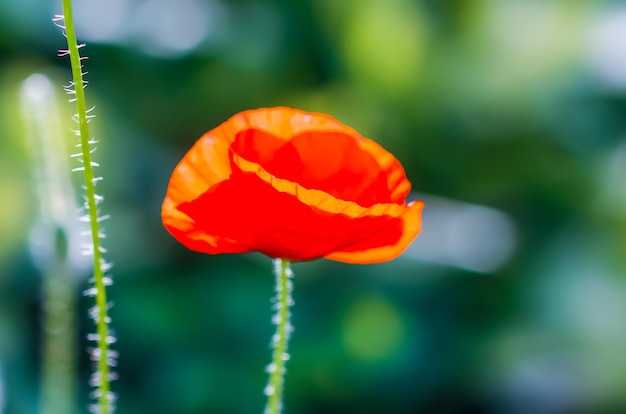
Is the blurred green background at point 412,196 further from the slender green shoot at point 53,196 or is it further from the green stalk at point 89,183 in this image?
the green stalk at point 89,183

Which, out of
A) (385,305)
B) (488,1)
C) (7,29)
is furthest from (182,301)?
(488,1)

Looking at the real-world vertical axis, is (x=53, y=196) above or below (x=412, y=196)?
below

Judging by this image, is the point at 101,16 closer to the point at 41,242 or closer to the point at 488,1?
the point at 488,1

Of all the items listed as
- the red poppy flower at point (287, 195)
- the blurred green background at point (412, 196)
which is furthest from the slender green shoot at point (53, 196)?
the blurred green background at point (412, 196)

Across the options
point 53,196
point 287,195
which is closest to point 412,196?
point 53,196

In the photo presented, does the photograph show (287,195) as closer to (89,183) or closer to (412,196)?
(89,183)

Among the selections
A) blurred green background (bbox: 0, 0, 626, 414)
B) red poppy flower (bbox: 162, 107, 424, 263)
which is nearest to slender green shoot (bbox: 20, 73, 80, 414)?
red poppy flower (bbox: 162, 107, 424, 263)
